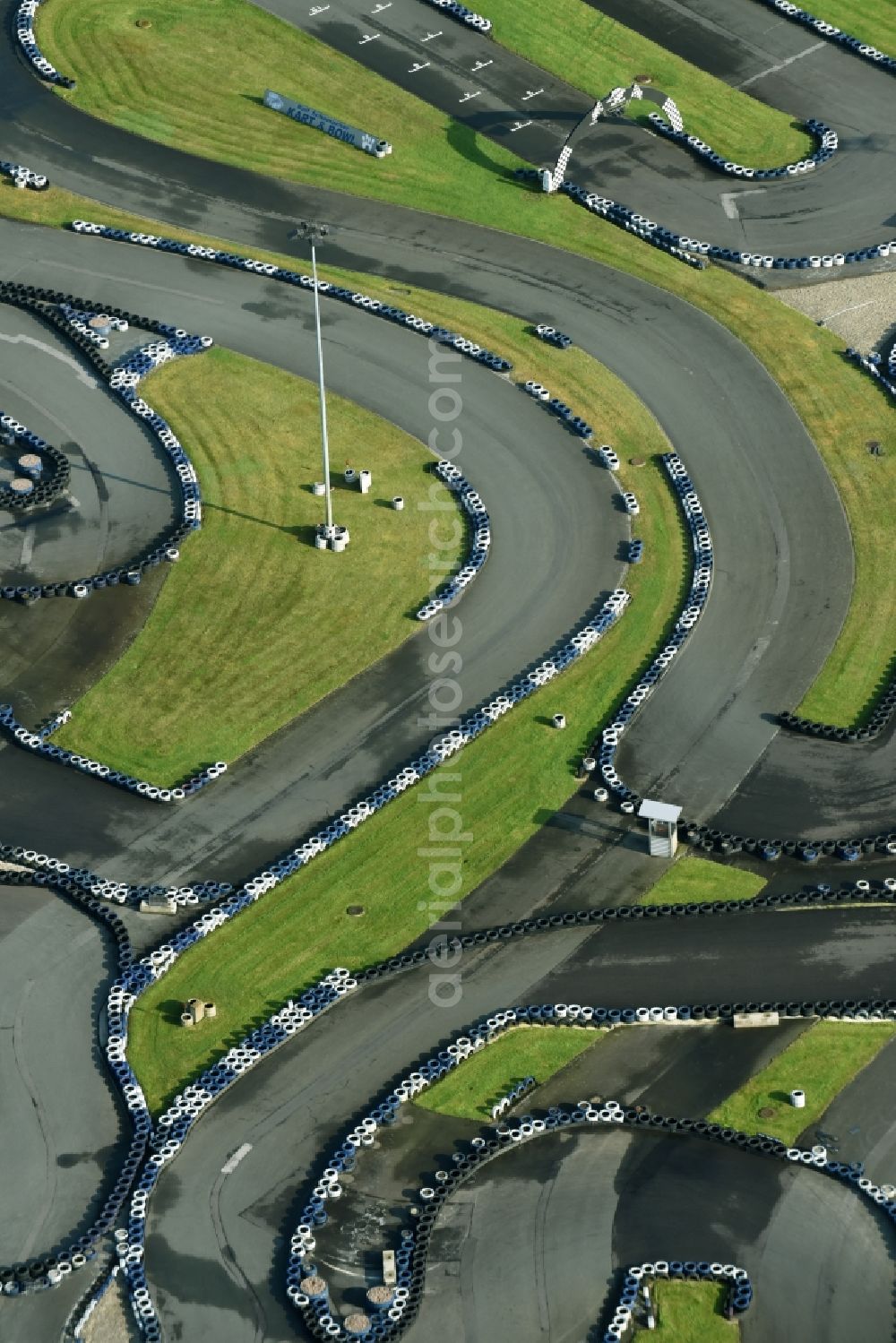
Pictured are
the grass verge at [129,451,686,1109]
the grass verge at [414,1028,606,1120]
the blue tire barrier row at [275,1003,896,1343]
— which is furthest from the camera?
the grass verge at [129,451,686,1109]

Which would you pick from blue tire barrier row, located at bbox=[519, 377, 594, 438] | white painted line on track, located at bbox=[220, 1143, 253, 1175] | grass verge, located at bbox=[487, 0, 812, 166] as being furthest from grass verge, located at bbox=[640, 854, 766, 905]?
grass verge, located at bbox=[487, 0, 812, 166]

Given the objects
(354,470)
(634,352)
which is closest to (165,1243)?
(354,470)

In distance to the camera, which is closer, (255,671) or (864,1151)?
(864,1151)

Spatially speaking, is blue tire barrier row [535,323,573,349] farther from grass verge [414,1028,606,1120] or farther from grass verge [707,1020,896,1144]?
grass verge [707,1020,896,1144]

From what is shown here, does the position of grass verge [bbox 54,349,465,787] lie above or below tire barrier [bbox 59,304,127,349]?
below

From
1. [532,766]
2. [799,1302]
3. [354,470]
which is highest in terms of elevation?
[354,470]

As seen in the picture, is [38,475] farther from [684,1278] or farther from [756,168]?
[684,1278]

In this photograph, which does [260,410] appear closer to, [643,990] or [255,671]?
[255,671]
